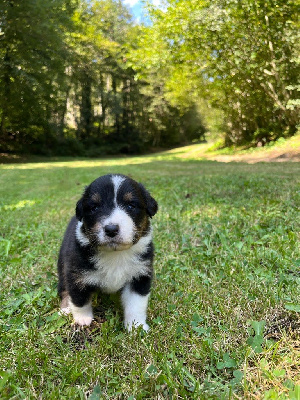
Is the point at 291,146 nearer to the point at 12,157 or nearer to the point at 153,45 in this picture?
the point at 153,45

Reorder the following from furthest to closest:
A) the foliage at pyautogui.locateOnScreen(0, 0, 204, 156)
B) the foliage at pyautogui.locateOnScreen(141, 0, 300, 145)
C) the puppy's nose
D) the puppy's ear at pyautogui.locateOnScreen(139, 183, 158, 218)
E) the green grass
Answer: the foliage at pyautogui.locateOnScreen(0, 0, 204, 156) → the foliage at pyautogui.locateOnScreen(141, 0, 300, 145) → the puppy's ear at pyautogui.locateOnScreen(139, 183, 158, 218) → the puppy's nose → the green grass

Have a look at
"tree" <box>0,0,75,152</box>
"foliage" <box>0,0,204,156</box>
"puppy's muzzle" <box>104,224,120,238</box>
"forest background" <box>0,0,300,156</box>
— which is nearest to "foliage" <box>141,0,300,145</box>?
"forest background" <box>0,0,300,156</box>

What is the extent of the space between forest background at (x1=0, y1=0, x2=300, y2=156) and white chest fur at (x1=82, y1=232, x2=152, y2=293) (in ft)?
56.8

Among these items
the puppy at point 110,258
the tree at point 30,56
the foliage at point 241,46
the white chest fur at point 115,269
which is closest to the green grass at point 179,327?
the puppy at point 110,258

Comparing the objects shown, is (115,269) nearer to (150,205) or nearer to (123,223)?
(123,223)

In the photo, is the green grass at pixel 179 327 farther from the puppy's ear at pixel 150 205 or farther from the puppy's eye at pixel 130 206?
the puppy's eye at pixel 130 206

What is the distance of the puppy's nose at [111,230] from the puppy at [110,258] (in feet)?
0.29

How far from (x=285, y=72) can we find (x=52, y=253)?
67.4 ft

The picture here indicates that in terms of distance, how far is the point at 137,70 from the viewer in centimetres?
2712

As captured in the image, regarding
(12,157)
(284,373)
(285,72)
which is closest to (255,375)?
(284,373)

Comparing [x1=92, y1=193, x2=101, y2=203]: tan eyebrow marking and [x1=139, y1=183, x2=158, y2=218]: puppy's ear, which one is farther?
[x1=139, y1=183, x2=158, y2=218]: puppy's ear

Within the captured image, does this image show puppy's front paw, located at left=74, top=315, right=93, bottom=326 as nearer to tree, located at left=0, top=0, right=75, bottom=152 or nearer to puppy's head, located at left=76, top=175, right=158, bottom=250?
puppy's head, located at left=76, top=175, right=158, bottom=250

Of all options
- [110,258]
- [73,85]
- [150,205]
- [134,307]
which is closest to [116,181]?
[150,205]

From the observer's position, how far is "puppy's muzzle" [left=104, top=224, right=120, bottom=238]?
236 centimetres
